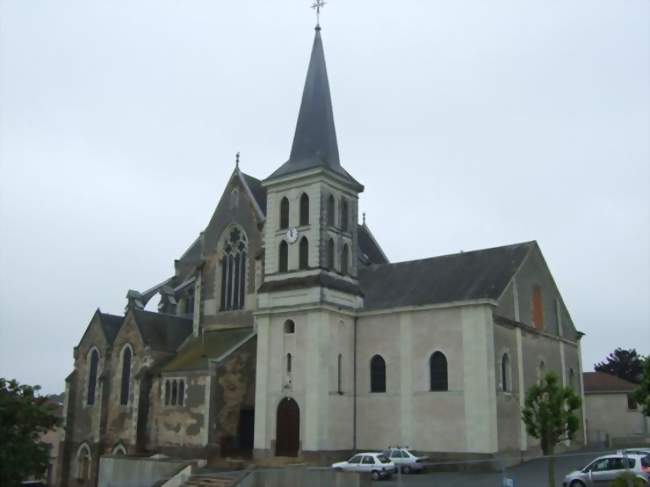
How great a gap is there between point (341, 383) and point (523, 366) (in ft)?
28.9

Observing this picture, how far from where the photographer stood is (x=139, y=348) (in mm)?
41000

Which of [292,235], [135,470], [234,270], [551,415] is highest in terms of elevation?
[292,235]

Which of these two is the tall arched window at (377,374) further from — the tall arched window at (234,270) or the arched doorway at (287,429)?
the tall arched window at (234,270)

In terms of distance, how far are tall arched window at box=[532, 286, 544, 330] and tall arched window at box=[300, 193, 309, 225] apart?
1228cm

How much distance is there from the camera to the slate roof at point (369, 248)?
47562mm

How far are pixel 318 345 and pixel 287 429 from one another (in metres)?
4.43

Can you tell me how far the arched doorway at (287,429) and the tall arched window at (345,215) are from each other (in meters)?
9.52

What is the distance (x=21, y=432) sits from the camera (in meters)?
21.2

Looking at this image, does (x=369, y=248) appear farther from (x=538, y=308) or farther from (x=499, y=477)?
(x=499, y=477)

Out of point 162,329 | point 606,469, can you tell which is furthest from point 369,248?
point 606,469

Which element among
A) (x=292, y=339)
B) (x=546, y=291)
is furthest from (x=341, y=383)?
(x=546, y=291)

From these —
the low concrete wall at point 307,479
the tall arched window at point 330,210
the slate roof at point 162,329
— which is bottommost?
the low concrete wall at point 307,479

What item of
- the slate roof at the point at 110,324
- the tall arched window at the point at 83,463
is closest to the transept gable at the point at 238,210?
the slate roof at the point at 110,324

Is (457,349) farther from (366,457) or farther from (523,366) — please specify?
(366,457)
